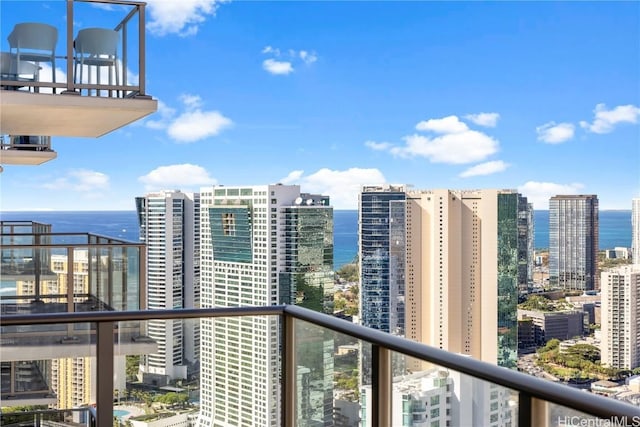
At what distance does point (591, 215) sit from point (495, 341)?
552 cm

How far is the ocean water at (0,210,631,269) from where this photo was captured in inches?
972

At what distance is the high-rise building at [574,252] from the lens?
73.5 ft

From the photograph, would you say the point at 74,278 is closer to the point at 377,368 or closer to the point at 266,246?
the point at 377,368

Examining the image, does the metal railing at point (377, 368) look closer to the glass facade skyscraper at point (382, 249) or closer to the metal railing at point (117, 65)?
the metal railing at point (117, 65)

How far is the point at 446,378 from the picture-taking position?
165 cm

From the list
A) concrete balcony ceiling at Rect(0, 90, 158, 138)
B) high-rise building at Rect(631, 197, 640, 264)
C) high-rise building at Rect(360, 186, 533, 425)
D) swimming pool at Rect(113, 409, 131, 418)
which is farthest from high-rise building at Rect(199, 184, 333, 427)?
swimming pool at Rect(113, 409, 131, 418)

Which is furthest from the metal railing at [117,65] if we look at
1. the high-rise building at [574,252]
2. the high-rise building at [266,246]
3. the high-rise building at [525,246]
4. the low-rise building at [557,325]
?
the high-rise building at [525,246]

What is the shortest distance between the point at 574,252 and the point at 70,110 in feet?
65.1

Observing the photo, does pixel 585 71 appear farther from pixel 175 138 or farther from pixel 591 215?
pixel 175 138

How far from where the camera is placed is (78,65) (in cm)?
607

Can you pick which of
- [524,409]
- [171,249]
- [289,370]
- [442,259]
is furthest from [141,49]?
[442,259]

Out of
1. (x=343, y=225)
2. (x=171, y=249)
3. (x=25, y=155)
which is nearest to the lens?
(x=25, y=155)

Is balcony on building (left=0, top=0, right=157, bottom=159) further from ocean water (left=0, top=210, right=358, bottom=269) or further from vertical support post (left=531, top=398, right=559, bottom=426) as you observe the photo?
ocean water (left=0, top=210, right=358, bottom=269)

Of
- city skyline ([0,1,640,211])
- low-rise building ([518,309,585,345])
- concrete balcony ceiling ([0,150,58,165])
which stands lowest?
low-rise building ([518,309,585,345])
